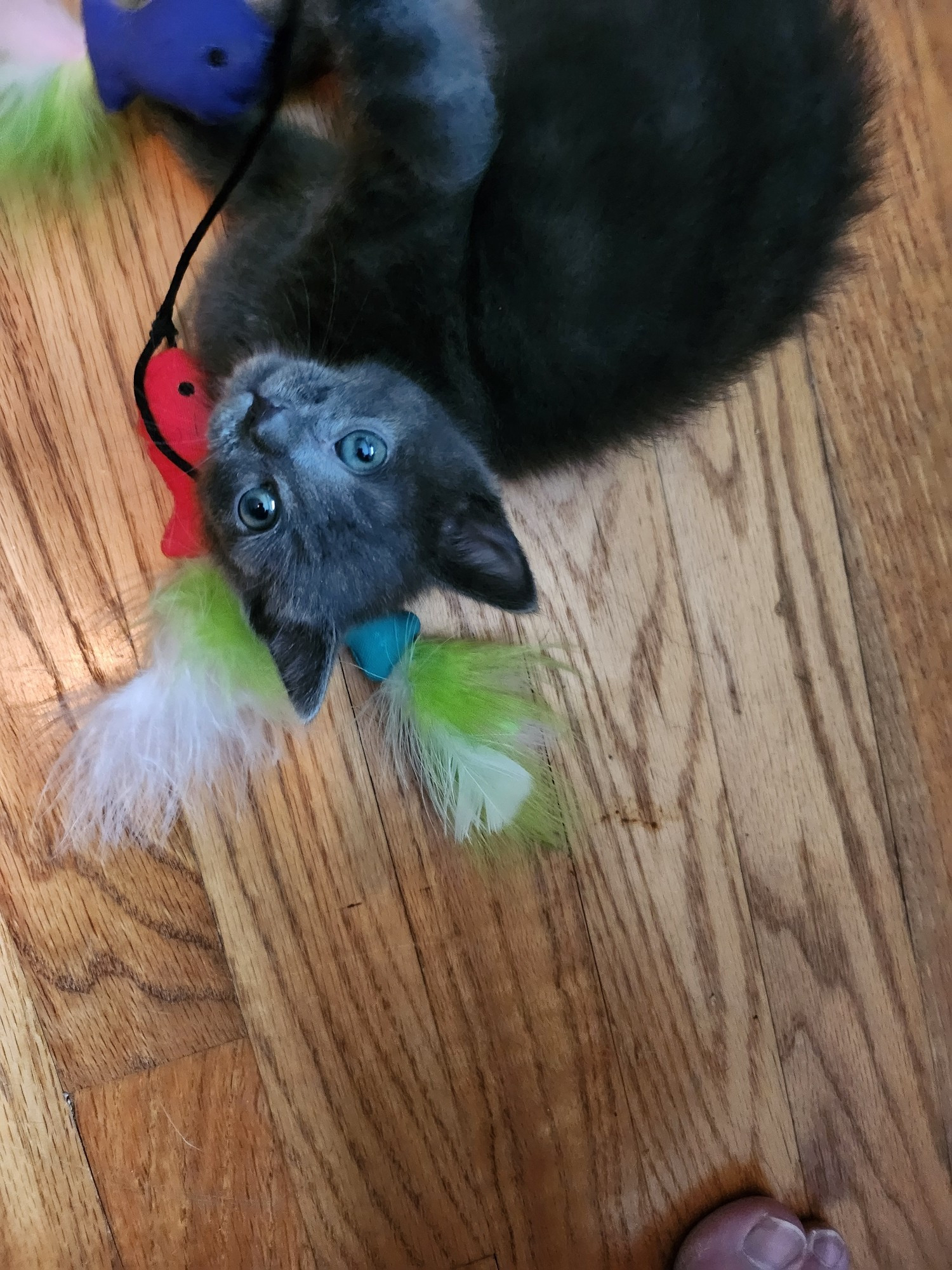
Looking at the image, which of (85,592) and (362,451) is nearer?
(362,451)

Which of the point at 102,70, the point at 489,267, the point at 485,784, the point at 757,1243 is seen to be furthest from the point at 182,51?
the point at 757,1243

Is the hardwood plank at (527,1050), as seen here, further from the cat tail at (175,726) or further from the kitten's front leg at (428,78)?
the kitten's front leg at (428,78)

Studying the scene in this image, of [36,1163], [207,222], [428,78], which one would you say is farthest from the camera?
[36,1163]

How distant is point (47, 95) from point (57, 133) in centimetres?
4

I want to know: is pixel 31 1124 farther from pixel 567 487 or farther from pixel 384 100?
pixel 384 100

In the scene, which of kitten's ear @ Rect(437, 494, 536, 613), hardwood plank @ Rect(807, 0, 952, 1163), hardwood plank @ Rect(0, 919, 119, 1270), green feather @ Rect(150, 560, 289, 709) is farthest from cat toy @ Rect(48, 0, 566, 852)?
hardwood plank @ Rect(807, 0, 952, 1163)

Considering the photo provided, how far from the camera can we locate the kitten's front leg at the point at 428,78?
32.6 inches

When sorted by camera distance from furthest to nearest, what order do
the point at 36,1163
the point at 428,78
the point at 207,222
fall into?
the point at 36,1163
the point at 207,222
the point at 428,78

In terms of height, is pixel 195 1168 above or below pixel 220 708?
below

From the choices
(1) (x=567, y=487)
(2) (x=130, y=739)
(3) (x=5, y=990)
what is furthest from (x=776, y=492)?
(3) (x=5, y=990)

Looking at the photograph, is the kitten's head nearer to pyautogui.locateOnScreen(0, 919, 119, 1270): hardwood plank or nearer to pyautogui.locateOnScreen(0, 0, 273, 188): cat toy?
pyautogui.locateOnScreen(0, 0, 273, 188): cat toy

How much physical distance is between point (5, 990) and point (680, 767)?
842mm

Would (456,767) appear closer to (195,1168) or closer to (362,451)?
(362,451)

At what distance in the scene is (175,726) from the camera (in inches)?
39.4
